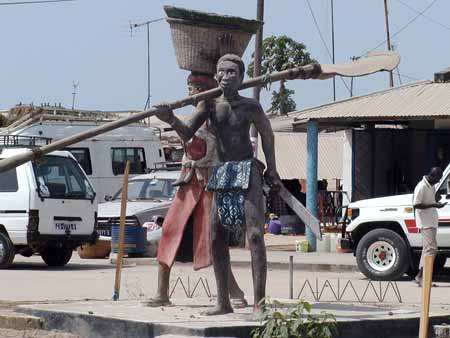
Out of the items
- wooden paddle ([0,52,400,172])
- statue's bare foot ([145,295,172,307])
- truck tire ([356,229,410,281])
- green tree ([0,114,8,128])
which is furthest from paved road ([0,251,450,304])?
green tree ([0,114,8,128])

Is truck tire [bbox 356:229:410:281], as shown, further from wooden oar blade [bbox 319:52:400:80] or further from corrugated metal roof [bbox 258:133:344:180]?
corrugated metal roof [bbox 258:133:344:180]

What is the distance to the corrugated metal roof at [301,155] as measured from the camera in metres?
38.9

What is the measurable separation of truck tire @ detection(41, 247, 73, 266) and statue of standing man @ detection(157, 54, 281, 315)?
11.9 metres

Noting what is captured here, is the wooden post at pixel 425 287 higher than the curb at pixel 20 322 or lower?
higher

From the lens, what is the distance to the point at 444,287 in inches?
786

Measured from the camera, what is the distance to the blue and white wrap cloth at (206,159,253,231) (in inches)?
469

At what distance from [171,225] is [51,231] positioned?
33.3 ft

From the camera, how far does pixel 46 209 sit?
22.7m

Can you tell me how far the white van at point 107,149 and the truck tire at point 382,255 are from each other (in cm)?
1207

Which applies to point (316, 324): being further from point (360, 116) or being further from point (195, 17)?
point (360, 116)

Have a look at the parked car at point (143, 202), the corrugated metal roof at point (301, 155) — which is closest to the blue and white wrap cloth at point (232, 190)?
the parked car at point (143, 202)

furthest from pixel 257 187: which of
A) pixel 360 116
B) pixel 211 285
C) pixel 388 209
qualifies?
pixel 360 116

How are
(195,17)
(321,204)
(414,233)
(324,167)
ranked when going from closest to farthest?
(195,17)
(414,233)
(321,204)
(324,167)

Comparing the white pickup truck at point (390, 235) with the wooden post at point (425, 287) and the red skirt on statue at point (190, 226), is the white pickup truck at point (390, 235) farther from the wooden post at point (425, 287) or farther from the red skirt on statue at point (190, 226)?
the wooden post at point (425, 287)
